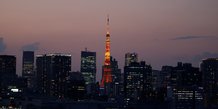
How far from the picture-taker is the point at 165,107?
169750 millimetres

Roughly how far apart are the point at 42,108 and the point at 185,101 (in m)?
54.6

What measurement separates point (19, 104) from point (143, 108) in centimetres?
3769

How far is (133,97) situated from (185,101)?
16883 millimetres

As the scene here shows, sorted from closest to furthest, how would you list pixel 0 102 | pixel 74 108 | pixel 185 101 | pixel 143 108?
pixel 0 102
pixel 74 108
pixel 143 108
pixel 185 101

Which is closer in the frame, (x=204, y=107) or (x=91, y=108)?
(x=91, y=108)

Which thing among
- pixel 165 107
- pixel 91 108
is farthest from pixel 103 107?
pixel 165 107

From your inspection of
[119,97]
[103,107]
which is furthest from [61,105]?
[119,97]

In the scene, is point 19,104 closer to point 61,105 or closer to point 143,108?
point 61,105

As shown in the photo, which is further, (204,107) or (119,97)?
(119,97)

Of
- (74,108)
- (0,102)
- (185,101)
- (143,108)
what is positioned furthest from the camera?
(185,101)

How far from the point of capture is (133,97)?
188m

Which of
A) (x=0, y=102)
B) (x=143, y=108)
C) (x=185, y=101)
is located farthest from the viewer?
(x=185, y=101)

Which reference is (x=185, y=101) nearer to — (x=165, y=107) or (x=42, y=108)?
(x=165, y=107)

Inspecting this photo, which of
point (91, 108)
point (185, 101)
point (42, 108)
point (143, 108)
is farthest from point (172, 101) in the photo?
point (42, 108)
